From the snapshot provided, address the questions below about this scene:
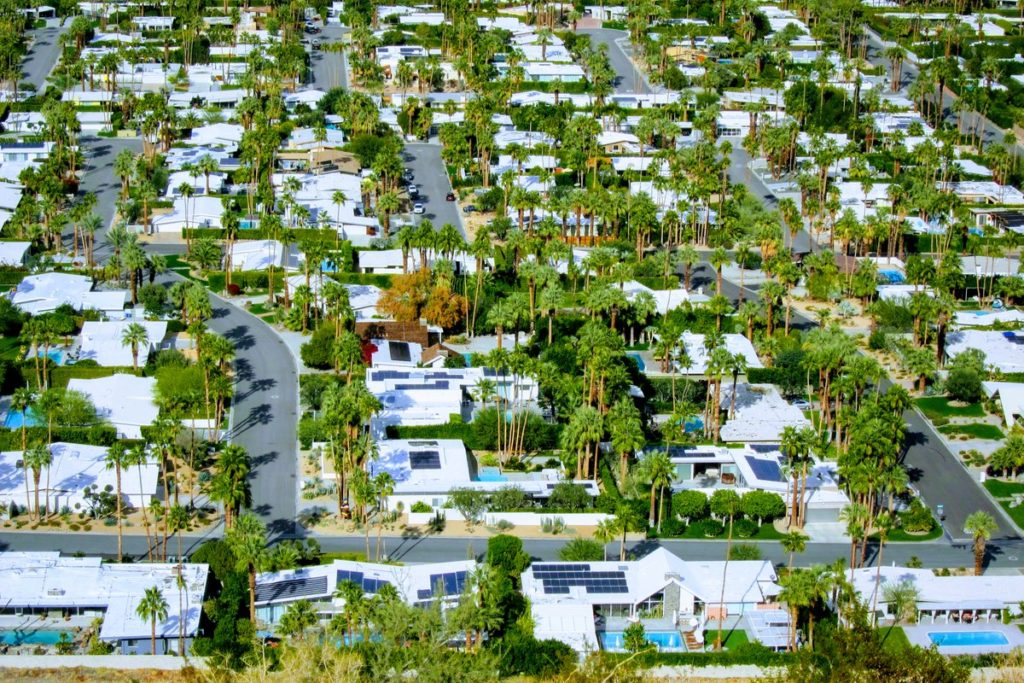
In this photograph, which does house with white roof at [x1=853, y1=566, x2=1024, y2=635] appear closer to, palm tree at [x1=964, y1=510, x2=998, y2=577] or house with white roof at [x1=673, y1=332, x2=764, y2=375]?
palm tree at [x1=964, y1=510, x2=998, y2=577]

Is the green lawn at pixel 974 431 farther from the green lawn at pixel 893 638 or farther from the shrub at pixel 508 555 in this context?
the shrub at pixel 508 555

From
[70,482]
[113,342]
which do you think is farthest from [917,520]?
[113,342]

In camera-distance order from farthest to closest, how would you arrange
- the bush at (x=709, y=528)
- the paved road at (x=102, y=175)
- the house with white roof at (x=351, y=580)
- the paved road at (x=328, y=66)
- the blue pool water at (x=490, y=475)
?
1. the paved road at (x=328, y=66)
2. the paved road at (x=102, y=175)
3. the blue pool water at (x=490, y=475)
4. the bush at (x=709, y=528)
5. the house with white roof at (x=351, y=580)

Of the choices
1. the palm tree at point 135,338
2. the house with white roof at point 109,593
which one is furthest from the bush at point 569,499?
the palm tree at point 135,338

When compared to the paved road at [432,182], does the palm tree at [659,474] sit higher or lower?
lower

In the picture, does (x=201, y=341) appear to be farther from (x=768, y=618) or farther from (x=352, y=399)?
(x=768, y=618)

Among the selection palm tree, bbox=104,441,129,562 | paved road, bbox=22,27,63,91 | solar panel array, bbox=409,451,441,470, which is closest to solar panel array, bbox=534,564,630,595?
solar panel array, bbox=409,451,441,470
